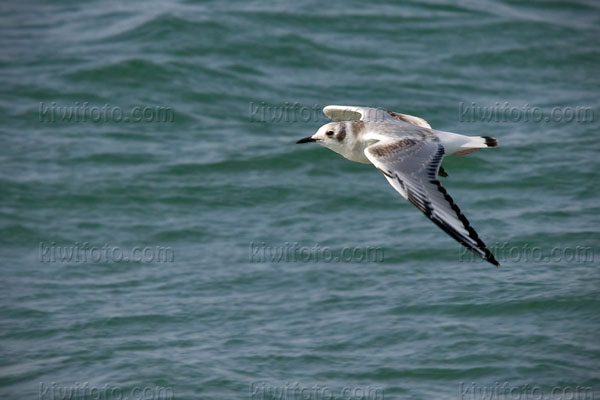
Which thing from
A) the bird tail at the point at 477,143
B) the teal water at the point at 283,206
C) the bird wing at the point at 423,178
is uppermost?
the bird tail at the point at 477,143

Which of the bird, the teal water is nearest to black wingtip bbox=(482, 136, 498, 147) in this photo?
the bird

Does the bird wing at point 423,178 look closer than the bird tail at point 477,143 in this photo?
Yes

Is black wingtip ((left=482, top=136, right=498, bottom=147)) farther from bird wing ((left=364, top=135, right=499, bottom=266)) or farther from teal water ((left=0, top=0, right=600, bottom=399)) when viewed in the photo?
teal water ((left=0, top=0, right=600, bottom=399))

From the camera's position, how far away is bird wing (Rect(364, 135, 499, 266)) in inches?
369

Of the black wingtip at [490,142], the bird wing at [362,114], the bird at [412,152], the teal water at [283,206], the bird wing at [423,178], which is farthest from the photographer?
the teal water at [283,206]

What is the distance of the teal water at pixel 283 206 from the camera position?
15797 millimetres

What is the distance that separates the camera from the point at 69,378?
51.0ft

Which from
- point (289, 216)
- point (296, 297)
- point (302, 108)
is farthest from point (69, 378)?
point (302, 108)

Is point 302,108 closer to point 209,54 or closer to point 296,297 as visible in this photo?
point 209,54

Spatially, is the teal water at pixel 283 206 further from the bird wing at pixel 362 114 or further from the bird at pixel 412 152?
the bird at pixel 412 152

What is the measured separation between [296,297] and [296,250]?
147 cm

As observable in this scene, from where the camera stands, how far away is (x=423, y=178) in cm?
1024

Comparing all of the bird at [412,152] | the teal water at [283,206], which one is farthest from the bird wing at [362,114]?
the teal water at [283,206]

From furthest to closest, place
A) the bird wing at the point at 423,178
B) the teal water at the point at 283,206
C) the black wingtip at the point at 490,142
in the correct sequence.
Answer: the teal water at the point at 283,206 → the black wingtip at the point at 490,142 → the bird wing at the point at 423,178
